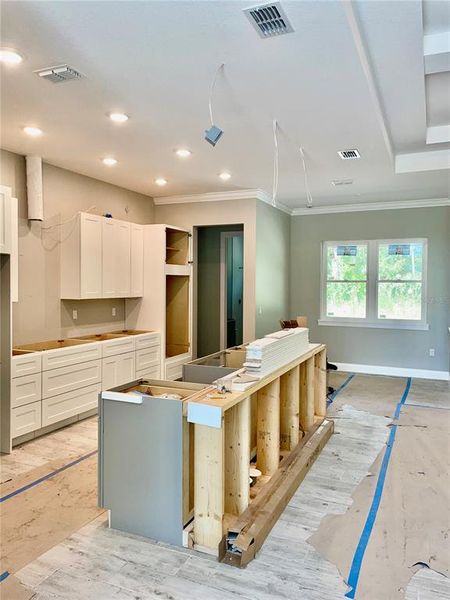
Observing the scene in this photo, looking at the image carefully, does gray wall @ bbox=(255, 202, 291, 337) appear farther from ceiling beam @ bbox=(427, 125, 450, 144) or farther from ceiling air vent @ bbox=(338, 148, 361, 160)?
ceiling beam @ bbox=(427, 125, 450, 144)

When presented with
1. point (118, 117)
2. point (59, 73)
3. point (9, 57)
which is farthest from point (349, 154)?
point (9, 57)

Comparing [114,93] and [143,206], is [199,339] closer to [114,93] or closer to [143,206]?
[143,206]

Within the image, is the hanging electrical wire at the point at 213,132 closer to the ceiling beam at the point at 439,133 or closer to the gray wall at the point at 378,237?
the ceiling beam at the point at 439,133

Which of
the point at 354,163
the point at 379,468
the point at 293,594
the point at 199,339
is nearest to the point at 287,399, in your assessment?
the point at 379,468

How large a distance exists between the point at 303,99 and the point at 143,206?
4.11 metres

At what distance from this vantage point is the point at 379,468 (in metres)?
3.78

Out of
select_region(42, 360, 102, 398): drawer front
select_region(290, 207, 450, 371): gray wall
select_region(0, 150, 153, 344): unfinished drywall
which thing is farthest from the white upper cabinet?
select_region(290, 207, 450, 371): gray wall

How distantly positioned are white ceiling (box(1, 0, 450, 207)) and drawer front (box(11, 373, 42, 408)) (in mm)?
2267

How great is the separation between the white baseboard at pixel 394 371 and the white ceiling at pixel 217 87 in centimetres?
343

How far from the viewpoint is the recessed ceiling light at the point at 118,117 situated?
359 cm

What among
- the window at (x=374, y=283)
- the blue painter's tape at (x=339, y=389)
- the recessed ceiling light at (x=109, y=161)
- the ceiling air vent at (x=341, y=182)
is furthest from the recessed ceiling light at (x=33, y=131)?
the window at (x=374, y=283)

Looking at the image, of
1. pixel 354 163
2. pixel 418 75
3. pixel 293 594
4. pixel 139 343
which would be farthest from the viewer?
pixel 139 343

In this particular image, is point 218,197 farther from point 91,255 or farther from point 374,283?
point 374,283

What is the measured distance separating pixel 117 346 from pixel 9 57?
11.2ft
